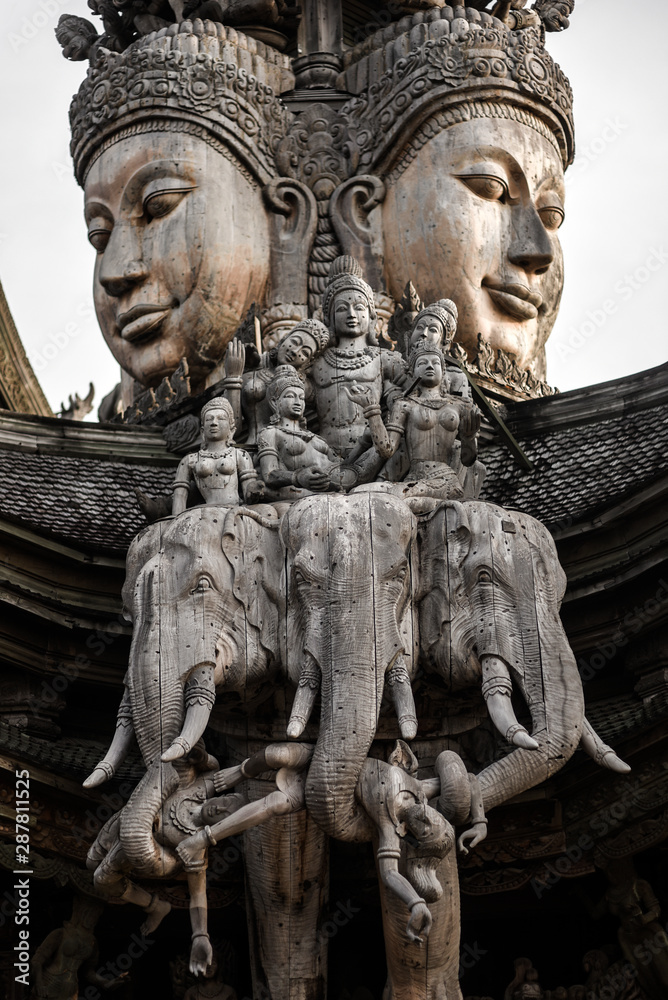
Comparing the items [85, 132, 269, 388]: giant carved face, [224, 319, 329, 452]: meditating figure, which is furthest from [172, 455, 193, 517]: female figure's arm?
[85, 132, 269, 388]: giant carved face

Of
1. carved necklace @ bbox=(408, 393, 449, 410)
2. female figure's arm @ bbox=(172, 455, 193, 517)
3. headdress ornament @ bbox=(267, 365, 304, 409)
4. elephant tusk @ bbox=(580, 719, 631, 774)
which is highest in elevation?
headdress ornament @ bbox=(267, 365, 304, 409)

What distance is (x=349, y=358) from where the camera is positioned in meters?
17.7

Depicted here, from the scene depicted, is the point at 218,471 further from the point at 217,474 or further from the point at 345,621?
the point at 345,621

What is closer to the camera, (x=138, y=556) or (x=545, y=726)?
(x=545, y=726)

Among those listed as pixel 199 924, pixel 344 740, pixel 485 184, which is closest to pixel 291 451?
pixel 344 740

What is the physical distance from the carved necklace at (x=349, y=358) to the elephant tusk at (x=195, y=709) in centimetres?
367

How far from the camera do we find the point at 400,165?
70.6 feet

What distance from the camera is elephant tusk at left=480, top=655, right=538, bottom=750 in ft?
46.4

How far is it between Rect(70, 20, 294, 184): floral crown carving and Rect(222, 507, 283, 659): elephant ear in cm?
684

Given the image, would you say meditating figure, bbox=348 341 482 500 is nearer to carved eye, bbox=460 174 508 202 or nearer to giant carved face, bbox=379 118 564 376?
giant carved face, bbox=379 118 564 376

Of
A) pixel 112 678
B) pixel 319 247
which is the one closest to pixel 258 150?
pixel 319 247

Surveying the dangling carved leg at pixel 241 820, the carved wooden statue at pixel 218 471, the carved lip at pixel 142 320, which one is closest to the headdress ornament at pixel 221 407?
the carved wooden statue at pixel 218 471

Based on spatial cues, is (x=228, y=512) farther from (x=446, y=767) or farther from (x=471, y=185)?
(x=471, y=185)

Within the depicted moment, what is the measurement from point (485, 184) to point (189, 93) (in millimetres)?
3124
